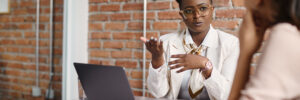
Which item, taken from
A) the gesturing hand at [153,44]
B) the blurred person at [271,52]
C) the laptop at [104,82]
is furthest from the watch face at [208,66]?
the blurred person at [271,52]

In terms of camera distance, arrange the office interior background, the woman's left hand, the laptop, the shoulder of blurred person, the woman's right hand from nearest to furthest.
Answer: the shoulder of blurred person < the laptop < the woman's right hand < the woman's left hand < the office interior background

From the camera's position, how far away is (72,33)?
9.34 feet

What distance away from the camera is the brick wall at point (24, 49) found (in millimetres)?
2195

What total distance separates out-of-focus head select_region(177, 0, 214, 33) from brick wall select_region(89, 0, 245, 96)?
0.15 m

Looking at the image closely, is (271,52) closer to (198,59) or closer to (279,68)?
(279,68)

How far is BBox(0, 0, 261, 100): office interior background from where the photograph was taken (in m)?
2.23

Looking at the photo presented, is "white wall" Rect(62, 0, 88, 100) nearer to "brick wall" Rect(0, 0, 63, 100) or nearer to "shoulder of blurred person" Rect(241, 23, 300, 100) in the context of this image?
"brick wall" Rect(0, 0, 63, 100)

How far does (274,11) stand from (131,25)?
2.20 meters

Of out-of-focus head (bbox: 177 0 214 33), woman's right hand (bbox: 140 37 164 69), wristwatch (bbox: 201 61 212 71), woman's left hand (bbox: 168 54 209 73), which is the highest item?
out-of-focus head (bbox: 177 0 214 33)

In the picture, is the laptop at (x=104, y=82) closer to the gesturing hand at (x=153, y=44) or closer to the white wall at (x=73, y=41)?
the gesturing hand at (x=153, y=44)

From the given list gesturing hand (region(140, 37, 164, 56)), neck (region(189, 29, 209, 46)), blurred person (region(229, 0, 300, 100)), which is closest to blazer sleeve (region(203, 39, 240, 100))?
neck (region(189, 29, 209, 46))

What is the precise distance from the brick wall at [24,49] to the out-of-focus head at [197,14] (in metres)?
1.21

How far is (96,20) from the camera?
2.89 meters

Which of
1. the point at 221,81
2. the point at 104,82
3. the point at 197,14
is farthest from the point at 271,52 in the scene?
the point at 197,14
